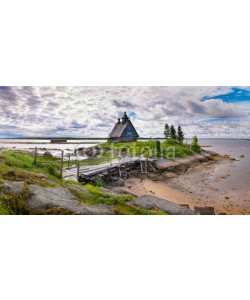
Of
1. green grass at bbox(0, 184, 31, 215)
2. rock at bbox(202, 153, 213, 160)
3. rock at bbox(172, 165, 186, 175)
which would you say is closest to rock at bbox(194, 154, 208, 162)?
rock at bbox(202, 153, 213, 160)

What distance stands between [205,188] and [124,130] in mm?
1791

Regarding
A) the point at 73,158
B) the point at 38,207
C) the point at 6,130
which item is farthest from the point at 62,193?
the point at 6,130

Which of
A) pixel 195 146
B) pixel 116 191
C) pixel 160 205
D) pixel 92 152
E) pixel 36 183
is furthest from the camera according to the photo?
pixel 92 152

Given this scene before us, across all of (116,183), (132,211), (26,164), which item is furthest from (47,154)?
(132,211)

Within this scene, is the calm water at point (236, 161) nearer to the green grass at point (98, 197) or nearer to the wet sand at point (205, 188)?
the wet sand at point (205, 188)

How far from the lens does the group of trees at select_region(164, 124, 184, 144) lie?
4.18 meters

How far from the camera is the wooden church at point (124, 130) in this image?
165 inches

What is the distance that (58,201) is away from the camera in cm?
370

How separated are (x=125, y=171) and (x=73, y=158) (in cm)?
97

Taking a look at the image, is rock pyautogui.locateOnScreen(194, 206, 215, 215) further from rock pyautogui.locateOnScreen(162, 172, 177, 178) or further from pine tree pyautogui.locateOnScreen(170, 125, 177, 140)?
pine tree pyautogui.locateOnScreen(170, 125, 177, 140)

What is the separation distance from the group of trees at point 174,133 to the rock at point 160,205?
3.60ft

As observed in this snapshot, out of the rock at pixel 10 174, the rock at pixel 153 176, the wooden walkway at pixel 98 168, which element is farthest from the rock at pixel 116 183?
the rock at pixel 10 174

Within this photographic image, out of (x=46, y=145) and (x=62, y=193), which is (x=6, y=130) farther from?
(x=62, y=193)

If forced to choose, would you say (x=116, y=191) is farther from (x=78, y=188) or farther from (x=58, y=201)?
(x=58, y=201)
